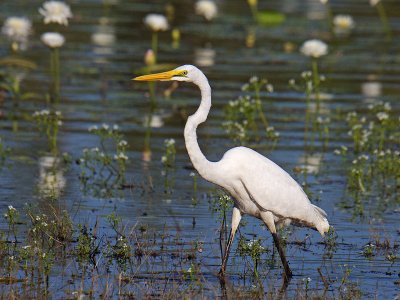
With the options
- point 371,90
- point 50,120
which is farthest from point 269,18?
point 50,120

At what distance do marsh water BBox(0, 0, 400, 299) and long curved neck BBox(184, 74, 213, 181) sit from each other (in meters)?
0.87

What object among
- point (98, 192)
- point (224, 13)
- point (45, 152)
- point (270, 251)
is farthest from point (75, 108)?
point (224, 13)

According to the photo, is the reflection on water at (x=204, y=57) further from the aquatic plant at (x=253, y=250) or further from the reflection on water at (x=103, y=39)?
the aquatic plant at (x=253, y=250)

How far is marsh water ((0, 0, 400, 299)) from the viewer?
31.2 feet

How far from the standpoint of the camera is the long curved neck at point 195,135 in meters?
8.77

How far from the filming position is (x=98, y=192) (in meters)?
11.9

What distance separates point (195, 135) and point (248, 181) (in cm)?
62

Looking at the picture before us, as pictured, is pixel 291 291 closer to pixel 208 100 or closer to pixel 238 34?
pixel 208 100

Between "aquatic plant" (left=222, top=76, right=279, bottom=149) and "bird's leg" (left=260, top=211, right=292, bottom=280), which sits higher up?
"aquatic plant" (left=222, top=76, right=279, bottom=149)

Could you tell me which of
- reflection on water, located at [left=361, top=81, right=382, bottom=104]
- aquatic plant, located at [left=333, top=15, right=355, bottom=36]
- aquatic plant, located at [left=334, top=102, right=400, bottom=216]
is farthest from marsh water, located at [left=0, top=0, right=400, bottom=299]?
aquatic plant, located at [left=333, top=15, right=355, bottom=36]

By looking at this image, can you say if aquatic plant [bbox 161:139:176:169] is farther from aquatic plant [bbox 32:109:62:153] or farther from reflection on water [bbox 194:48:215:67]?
reflection on water [bbox 194:48:215:67]

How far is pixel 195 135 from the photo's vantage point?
8.83 m

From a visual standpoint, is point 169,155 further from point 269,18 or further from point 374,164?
point 269,18

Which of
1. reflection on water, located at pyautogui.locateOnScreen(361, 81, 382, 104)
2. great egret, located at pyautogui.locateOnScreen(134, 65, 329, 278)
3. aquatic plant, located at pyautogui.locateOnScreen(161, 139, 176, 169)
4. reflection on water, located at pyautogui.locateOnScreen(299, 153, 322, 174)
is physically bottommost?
great egret, located at pyautogui.locateOnScreen(134, 65, 329, 278)
